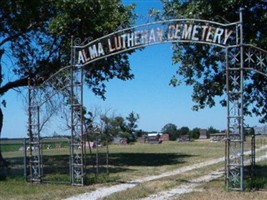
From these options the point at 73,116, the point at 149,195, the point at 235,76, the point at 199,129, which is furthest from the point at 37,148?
the point at 199,129

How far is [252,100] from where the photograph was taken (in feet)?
58.2

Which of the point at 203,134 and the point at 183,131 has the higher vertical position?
the point at 183,131

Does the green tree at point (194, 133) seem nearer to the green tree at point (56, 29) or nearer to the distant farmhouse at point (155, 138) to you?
the distant farmhouse at point (155, 138)

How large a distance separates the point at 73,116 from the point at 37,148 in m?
2.05

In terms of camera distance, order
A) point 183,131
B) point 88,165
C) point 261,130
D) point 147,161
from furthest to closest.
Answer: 1. point 183,131
2. point 147,161
3. point 88,165
4. point 261,130

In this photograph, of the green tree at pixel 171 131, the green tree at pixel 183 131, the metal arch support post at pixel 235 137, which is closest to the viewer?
the metal arch support post at pixel 235 137

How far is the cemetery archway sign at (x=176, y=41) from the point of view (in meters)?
13.5

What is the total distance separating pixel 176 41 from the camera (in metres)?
14.2

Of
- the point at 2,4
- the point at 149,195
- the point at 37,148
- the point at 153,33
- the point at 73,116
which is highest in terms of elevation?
the point at 2,4

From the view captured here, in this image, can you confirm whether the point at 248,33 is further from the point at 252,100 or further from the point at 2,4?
the point at 2,4

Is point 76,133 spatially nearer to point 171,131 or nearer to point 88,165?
point 88,165

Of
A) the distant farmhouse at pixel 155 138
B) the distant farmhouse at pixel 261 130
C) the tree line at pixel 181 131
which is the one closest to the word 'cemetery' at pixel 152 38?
the distant farmhouse at pixel 261 130

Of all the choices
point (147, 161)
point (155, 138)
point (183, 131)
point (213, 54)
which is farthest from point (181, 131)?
point (213, 54)

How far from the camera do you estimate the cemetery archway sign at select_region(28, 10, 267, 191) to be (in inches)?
531
